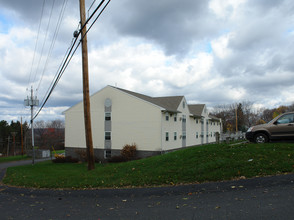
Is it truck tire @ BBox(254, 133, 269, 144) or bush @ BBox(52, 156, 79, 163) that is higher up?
truck tire @ BBox(254, 133, 269, 144)

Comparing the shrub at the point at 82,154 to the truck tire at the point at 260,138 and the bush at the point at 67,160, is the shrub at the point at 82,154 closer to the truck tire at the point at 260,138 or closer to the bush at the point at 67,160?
the bush at the point at 67,160

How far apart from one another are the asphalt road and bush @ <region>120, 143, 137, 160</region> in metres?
18.2

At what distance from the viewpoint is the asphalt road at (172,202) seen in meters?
5.45

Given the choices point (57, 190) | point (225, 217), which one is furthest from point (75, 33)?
point (225, 217)

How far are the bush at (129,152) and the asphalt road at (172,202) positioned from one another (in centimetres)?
1821

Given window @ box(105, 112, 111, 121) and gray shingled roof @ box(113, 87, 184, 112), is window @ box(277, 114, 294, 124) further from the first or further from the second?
window @ box(105, 112, 111, 121)

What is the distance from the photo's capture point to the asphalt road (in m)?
5.45

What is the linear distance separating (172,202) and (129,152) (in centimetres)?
2072

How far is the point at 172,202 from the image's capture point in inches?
259

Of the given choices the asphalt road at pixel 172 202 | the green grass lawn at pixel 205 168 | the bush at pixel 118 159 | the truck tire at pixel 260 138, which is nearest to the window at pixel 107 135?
the bush at pixel 118 159

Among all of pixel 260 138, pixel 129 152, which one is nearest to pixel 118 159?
pixel 129 152

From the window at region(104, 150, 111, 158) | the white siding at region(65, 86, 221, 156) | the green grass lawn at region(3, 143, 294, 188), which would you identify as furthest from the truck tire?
the window at region(104, 150, 111, 158)

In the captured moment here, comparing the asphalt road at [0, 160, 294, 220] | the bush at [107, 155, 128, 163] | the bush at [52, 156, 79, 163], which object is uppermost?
the asphalt road at [0, 160, 294, 220]

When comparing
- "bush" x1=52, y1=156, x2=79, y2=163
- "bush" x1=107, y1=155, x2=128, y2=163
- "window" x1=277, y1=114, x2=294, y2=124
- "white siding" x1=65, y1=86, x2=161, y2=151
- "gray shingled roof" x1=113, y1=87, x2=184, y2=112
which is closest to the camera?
"window" x1=277, y1=114, x2=294, y2=124
